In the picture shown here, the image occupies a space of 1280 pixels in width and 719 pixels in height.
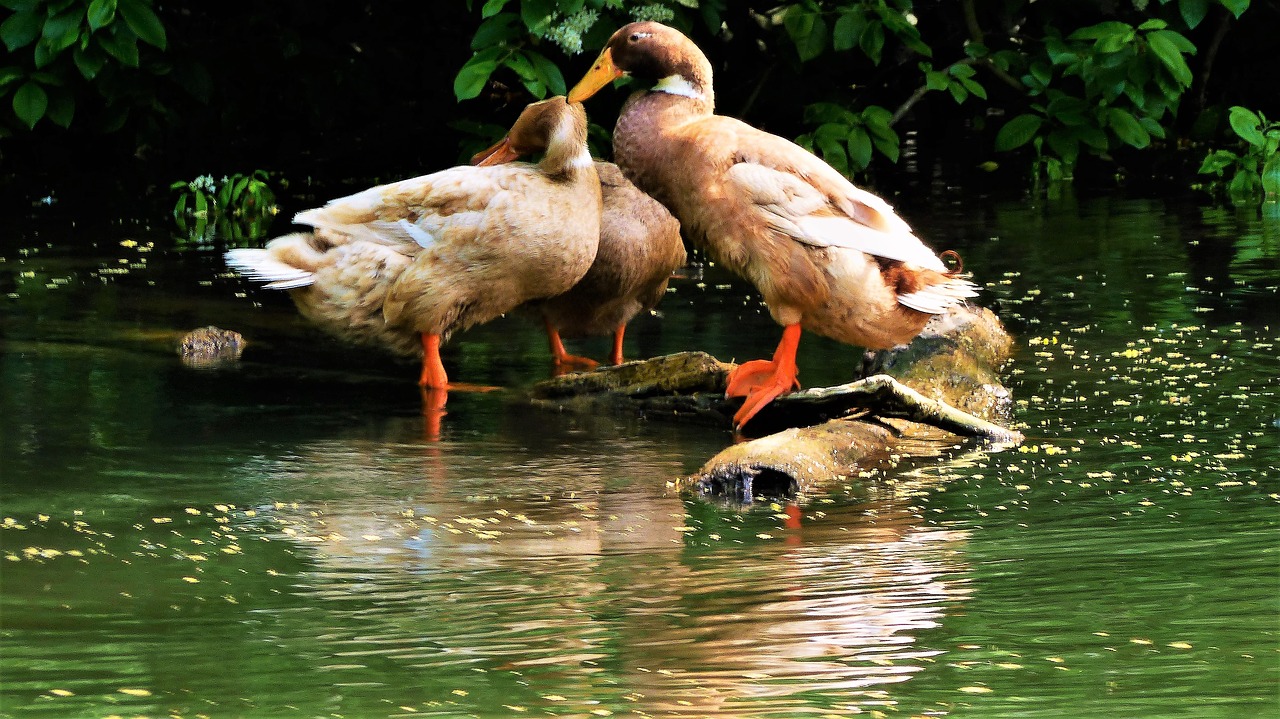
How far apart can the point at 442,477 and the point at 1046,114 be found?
697 cm

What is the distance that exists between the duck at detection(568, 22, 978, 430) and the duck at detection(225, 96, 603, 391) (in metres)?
0.50

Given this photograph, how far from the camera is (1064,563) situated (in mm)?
3736

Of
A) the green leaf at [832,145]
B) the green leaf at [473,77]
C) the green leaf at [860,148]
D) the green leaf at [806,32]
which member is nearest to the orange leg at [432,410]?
the green leaf at [473,77]

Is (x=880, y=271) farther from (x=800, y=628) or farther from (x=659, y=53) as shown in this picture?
(x=800, y=628)

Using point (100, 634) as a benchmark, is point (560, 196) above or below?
above

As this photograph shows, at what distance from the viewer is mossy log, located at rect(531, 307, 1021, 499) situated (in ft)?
15.3

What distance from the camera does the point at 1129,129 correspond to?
404 inches

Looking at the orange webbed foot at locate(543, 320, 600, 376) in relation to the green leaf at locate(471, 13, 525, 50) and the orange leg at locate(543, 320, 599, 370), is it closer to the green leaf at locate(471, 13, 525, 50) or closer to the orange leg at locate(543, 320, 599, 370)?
the orange leg at locate(543, 320, 599, 370)

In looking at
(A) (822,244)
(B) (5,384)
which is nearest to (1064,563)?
(A) (822,244)

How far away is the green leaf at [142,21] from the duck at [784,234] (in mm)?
5049

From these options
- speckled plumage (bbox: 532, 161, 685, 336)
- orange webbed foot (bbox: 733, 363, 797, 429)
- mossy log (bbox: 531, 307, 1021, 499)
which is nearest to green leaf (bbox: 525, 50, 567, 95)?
speckled plumage (bbox: 532, 161, 685, 336)

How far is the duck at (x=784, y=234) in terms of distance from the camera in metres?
5.35

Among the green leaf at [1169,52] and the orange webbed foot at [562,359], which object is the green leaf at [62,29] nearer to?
the orange webbed foot at [562,359]

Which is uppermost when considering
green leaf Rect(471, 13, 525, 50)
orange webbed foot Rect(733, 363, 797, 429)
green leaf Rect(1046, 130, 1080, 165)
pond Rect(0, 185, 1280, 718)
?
green leaf Rect(471, 13, 525, 50)
